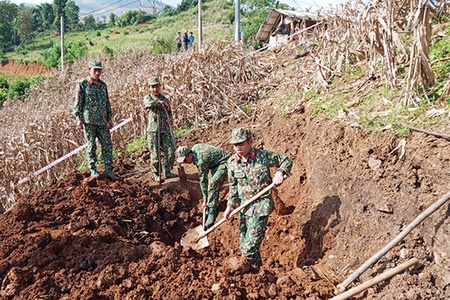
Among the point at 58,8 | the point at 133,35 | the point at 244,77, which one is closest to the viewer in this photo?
the point at 244,77

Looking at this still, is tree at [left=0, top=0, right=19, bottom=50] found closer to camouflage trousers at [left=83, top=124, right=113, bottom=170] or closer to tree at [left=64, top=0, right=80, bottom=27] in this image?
tree at [left=64, top=0, right=80, bottom=27]

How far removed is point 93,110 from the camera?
6.21 m

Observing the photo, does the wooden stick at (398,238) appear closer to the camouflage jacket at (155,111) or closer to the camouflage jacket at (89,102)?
the camouflage jacket at (155,111)

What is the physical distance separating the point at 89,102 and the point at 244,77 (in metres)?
4.43

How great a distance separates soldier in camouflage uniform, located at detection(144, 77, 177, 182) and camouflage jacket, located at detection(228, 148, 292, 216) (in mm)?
2323

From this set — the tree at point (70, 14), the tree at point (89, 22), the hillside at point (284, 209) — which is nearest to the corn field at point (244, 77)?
the hillside at point (284, 209)

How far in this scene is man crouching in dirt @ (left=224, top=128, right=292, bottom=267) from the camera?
4.34m

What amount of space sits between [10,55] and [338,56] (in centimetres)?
4766

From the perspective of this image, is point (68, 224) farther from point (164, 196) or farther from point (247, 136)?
point (247, 136)

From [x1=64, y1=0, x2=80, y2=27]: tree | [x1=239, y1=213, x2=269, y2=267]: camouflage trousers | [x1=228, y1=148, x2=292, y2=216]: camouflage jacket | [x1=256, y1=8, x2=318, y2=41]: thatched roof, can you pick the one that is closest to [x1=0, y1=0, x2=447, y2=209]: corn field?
[x1=228, y1=148, x2=292, y2=216]: camouflage jacket

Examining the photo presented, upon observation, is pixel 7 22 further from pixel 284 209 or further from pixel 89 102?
pixel 284 209

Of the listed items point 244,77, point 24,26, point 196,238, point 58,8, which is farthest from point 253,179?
point 58,8

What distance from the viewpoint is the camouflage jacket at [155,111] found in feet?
20.9

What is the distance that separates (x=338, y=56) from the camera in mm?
7125
